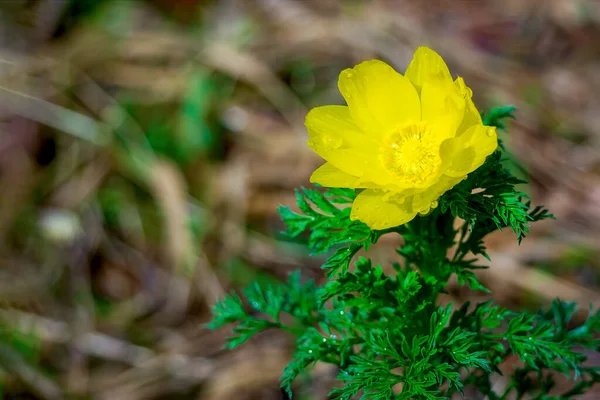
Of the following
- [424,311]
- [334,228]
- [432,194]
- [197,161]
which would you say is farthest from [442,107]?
[197,161]

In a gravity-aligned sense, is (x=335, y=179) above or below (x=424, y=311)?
above

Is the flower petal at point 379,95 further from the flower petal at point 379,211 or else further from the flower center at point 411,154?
the flower petal at point 379,211

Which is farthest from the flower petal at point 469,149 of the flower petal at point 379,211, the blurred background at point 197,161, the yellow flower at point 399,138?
the blurred background at point 197,161

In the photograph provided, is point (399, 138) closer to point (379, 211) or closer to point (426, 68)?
point (426, 68)

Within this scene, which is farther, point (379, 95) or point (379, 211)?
point (379, 95)

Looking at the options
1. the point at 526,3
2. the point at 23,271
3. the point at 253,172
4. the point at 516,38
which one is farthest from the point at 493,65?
the point at 23,271

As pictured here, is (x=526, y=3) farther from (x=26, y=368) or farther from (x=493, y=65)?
(x=26, y=368)

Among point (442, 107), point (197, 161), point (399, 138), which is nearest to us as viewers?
point (442, 107)
